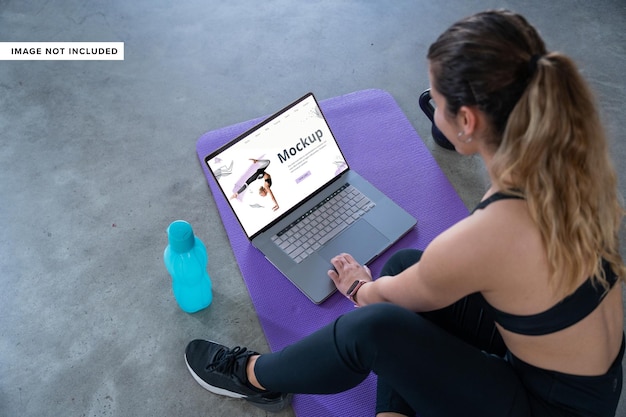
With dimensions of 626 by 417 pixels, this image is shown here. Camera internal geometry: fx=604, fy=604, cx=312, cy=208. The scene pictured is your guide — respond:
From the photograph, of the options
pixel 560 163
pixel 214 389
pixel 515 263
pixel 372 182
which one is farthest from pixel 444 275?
pixel 372 182

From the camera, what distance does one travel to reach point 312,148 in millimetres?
1655

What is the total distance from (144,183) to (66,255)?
331mm

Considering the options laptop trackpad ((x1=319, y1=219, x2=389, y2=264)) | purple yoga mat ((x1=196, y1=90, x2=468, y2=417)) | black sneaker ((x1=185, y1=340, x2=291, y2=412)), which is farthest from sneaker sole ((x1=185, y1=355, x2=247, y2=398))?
laptop trackpad ((x1=319, y1=219, x2=389, y2=264))

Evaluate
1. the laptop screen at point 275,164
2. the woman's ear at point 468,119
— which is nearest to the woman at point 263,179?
the laptop screen at point 275,164

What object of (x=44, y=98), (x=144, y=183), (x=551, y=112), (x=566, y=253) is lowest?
(x=144, y=183)

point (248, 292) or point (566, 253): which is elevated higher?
point (566, 253)

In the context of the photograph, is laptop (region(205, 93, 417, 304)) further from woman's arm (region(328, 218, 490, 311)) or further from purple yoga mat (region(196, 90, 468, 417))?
woman's arm (region(328, 218, 490, 311))

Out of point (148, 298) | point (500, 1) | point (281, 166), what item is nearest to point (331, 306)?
point (281, 166)

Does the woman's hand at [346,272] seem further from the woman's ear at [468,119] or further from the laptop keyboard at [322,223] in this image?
the woman's ear at [468,119]

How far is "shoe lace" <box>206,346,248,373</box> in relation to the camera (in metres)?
1.46

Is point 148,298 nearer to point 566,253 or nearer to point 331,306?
point 331,306

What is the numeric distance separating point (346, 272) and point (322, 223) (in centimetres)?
19

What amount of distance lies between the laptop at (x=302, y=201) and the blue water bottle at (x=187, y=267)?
0.16 meters

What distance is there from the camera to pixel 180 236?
138 cm
